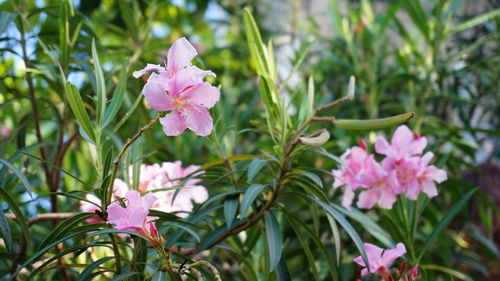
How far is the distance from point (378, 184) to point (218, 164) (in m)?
0.32

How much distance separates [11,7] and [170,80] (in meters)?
0.62

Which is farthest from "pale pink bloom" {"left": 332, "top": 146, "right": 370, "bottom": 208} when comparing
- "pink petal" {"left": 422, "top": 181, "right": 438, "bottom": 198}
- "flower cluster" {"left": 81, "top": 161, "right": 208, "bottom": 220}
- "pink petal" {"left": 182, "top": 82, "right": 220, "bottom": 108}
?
"pink petal" {"left": 182, "top": 82, "right": 220, "bottom": 108}

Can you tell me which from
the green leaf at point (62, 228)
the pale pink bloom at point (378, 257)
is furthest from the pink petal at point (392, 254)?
the green leaf at point (62, 228)

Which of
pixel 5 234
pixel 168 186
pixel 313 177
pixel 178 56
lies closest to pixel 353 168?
pixel 313 177

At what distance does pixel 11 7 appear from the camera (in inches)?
49.9

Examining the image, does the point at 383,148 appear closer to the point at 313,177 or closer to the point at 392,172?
the point at 392,172

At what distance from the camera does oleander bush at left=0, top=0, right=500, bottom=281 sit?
0.85 meters

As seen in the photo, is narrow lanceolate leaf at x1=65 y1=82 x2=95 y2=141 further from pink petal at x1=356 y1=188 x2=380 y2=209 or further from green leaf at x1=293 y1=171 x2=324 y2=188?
pink petal at x1=356 y1=188 x2=380 y2=209

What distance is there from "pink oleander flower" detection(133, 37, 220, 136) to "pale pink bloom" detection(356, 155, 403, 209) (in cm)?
37

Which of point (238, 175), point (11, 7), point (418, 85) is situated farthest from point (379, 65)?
point (11, 7)

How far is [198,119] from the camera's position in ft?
2.73

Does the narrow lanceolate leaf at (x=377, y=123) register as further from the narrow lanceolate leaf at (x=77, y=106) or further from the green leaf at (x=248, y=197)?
the narrow lanceolate leaf at (x=77, y=106)

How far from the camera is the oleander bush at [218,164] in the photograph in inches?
33.5

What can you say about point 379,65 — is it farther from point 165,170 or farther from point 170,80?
point 170,80
